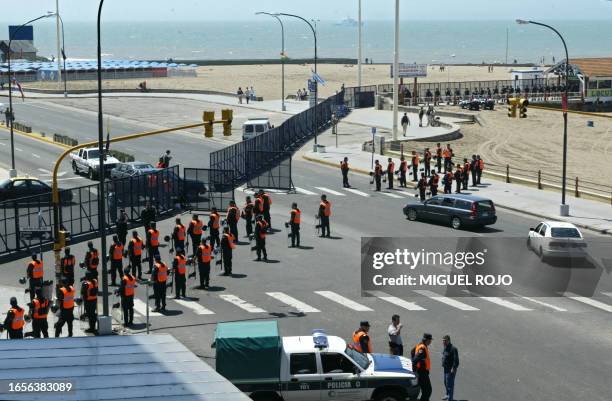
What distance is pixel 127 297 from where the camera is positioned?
2655cm

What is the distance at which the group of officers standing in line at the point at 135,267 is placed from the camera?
2509cm

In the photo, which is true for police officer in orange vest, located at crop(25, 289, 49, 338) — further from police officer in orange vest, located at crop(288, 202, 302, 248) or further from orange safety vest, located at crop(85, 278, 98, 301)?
police officer in orange vest, located at crop(288, 202, 302, 248)

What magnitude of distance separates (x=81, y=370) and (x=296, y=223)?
19548 millimetres

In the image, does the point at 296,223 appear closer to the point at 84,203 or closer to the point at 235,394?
the point at 84,203

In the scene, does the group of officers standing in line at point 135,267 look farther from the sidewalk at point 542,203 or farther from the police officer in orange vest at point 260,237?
the sidewalk at point 542,203

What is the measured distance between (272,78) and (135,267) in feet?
348

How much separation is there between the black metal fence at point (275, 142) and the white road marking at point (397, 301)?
19.9m

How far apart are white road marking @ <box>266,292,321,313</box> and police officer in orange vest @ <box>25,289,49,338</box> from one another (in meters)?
6.86

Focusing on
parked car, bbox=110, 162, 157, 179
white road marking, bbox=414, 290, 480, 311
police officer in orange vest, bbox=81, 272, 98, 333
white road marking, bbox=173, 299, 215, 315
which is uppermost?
parked car, bbox=110, 162, 157, 179

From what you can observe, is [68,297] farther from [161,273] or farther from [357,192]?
[357,192]

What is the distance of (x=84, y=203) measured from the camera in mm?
37438

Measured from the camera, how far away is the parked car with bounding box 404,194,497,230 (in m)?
38.2

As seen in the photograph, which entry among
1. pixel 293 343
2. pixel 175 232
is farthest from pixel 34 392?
pixel 175 232

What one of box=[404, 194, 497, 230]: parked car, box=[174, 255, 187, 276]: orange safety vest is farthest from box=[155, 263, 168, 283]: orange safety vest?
box=[404, 194, 497, 230]: parked car
